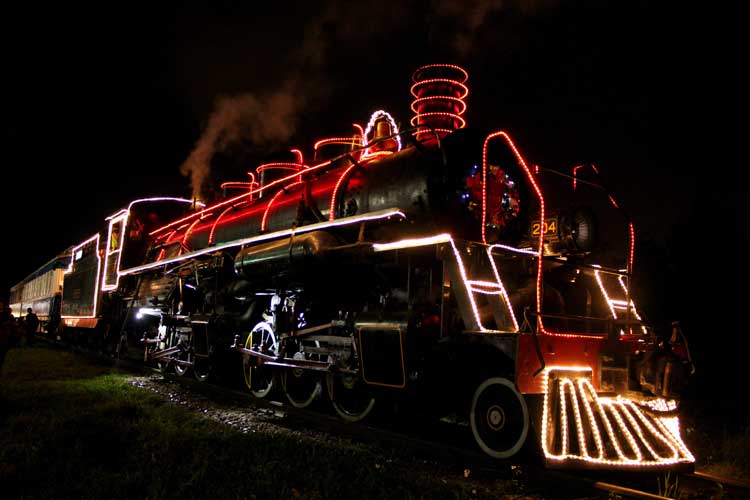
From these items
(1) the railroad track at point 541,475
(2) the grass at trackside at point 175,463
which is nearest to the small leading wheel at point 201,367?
(2) the grass at trackside at point 175,463

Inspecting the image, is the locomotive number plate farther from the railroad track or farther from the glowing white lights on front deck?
the railroad track

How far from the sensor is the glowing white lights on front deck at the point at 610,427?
13.6ft

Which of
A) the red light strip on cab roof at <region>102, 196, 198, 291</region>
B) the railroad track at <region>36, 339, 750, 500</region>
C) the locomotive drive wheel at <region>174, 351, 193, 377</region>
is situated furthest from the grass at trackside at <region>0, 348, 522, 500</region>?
the red light strip on cab roof at <region>102, 196, 198, 291</region>

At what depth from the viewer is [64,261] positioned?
19766mm

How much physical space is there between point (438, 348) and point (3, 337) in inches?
237

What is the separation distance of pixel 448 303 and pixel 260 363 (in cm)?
314

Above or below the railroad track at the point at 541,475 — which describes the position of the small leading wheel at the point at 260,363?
above

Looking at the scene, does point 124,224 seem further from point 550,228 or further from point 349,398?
point 550,228

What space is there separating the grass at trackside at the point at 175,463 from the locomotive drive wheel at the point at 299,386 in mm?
1407

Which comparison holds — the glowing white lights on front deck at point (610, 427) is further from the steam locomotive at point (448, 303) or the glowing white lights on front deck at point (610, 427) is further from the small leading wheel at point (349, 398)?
the small leading wheel at point (349, 398)

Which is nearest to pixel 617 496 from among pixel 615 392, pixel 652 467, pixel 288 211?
pixel 652 467

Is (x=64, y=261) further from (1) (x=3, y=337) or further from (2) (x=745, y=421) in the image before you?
(2) (x=745, y=421)

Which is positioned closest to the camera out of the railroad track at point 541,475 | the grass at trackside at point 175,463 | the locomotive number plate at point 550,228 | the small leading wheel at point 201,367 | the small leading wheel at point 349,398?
the grass at trackside at point 175,463

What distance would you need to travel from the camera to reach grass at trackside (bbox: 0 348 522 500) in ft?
11.8
